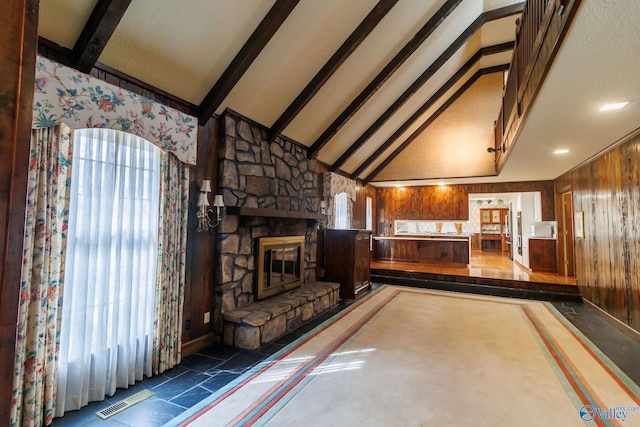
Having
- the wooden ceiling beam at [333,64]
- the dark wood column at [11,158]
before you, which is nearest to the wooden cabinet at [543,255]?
the wooden ceiling beam at [333,64]

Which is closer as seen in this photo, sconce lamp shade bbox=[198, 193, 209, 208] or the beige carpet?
the beige carpet

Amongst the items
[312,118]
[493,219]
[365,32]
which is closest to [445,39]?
[365,32]

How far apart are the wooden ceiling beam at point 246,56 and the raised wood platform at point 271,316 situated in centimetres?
224

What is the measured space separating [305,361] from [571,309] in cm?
474

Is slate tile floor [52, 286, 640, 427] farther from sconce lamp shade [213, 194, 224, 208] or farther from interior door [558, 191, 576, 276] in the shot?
interior door [558, 191, 576, 276]

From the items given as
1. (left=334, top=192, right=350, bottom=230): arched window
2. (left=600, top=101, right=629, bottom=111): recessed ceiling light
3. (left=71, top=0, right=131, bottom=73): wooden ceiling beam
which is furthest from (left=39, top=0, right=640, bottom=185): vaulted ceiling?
(left=334, top=192, right=350, bottom=230): arched window

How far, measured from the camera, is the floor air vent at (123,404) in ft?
7.00

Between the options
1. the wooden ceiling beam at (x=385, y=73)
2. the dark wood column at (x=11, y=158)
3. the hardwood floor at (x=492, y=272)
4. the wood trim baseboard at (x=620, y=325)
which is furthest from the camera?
the hardwood floor at (x=492, y=272)

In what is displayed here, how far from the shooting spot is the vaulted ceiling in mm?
2312

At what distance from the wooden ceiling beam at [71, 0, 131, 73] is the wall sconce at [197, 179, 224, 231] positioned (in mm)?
1315

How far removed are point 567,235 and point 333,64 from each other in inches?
252

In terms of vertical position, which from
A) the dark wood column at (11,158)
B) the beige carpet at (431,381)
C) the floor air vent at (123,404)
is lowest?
the beige carpet at (431,381)

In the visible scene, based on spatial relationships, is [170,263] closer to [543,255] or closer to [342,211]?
[342,211]

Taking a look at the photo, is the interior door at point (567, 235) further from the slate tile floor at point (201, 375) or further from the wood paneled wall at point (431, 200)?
the slate tile floor at point (201, 375)
